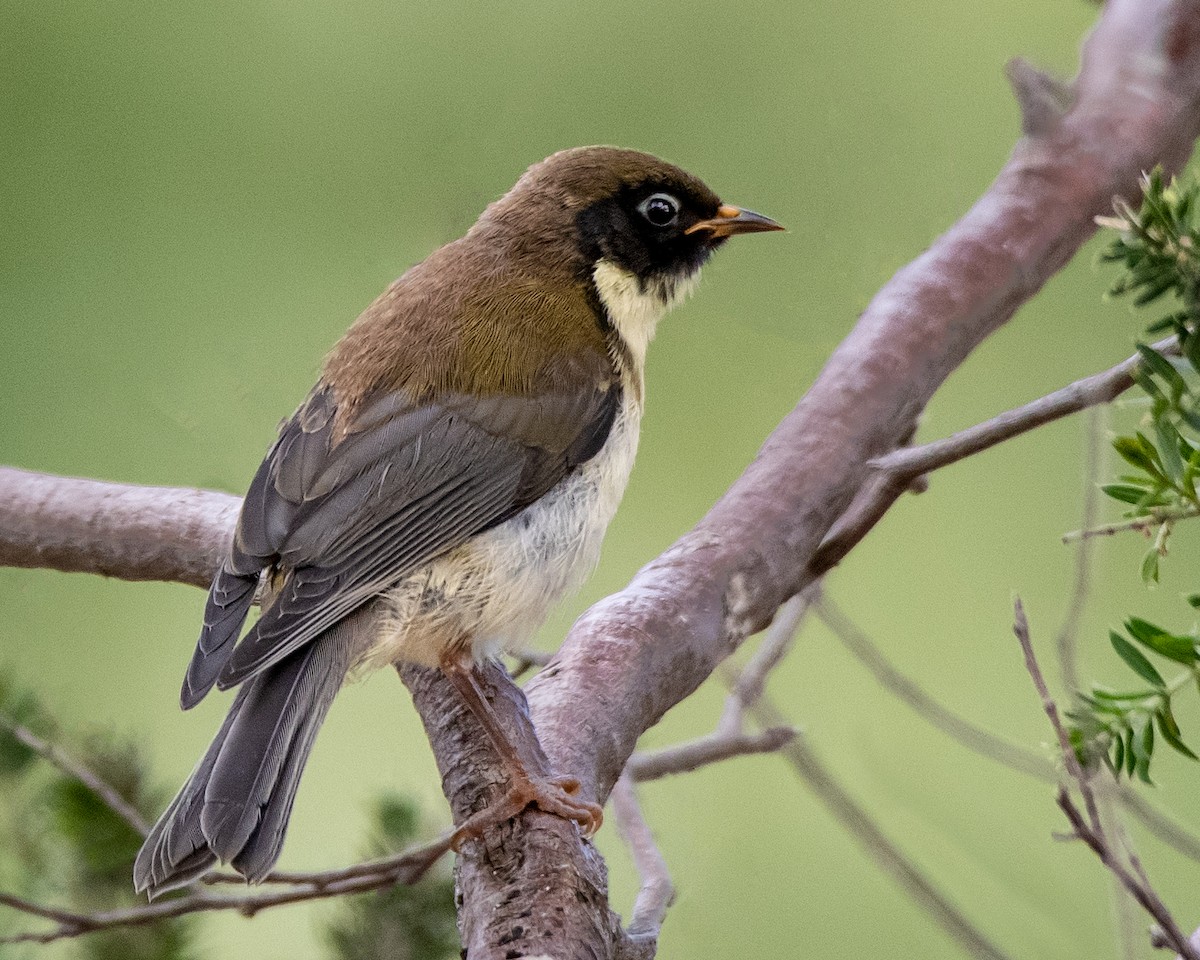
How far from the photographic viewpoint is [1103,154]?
173cm

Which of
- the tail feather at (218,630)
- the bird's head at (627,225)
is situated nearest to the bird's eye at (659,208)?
the bird's head at (627,225)

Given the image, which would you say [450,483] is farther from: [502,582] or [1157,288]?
[1157,288]

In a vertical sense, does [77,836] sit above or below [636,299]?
below

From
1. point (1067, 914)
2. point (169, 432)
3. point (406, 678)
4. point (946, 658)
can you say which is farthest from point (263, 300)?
point (1067, 914)

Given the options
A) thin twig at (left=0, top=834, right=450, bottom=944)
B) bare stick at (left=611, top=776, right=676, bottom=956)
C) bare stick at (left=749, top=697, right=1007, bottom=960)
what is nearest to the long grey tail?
thin twig at (left=0, top=834, right=450, bottom=944)

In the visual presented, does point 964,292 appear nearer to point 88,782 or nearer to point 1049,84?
point 1049,84

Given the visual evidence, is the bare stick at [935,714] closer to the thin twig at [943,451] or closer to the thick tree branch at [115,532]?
the thin twig at [943,451]

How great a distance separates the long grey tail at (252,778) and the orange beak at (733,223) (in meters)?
0.77

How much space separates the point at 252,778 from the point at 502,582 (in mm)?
353

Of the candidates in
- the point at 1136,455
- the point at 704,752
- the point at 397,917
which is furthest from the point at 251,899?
the point at 1136,455

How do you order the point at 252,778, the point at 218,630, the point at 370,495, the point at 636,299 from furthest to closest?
the point at 636,299, the point at 370,495, the point at 218,630, the point at 252,778

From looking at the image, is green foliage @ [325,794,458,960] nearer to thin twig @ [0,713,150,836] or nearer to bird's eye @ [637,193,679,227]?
thin twig @ [0,713,150,836]

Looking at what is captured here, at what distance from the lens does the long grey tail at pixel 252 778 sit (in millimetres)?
1089

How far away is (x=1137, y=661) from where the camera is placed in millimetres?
660
